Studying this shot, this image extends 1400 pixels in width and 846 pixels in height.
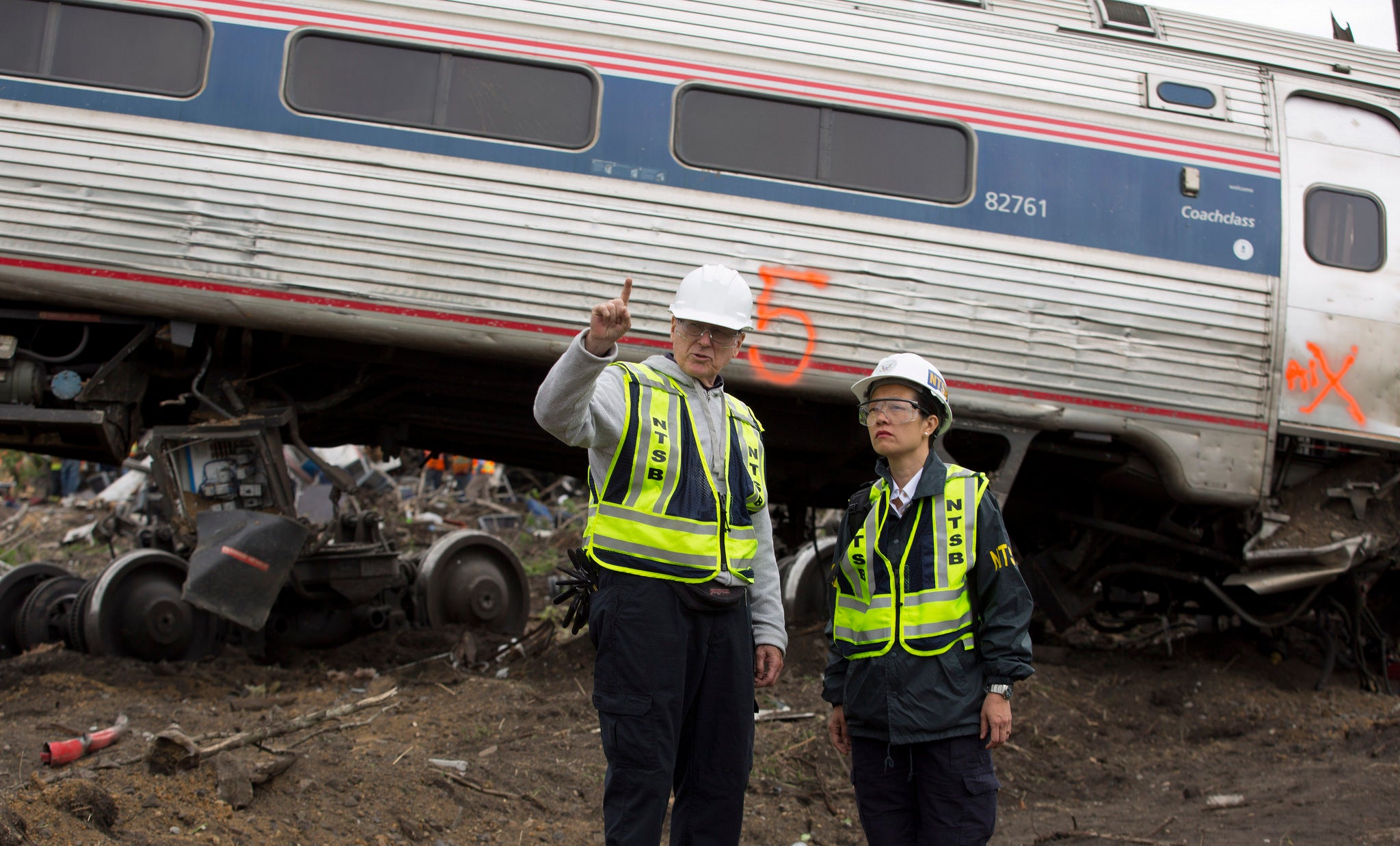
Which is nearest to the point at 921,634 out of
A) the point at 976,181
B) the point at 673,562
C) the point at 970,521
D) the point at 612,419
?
the point at 970,521

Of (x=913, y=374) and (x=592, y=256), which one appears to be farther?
(x=592, y=256)

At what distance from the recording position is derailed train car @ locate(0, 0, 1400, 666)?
17.7 feet

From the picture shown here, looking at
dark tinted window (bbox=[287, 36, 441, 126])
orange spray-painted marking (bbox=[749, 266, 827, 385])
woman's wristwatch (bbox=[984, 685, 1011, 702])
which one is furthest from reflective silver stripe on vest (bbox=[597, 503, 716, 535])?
dark tinted window (bbox=[287, 36, 441, 126])

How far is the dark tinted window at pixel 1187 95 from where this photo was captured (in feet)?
20.8

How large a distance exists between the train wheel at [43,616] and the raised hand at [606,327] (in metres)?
5.33

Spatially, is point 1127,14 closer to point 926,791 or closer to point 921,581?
point 921,581

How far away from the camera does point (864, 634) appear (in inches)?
118

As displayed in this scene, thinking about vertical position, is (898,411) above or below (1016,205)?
below

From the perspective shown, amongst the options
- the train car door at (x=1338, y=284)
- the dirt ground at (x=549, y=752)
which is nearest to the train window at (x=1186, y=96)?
the train car door at (x=1338, y=284)

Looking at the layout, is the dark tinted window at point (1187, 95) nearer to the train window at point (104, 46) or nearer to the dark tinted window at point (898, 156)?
the dark tinted window at point (898, 156)

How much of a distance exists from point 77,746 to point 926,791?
331cm

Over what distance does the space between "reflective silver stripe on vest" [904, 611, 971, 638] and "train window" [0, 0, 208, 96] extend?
476 cm

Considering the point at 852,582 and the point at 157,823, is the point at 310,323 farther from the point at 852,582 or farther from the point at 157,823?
the point at 852,582

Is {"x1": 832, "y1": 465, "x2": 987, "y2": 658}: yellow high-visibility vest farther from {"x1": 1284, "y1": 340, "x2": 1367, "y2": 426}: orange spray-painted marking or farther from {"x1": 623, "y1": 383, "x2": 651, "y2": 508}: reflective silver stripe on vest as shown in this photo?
{"x1": 1284, "y1": 340, "x2": 1367, "y2": 426}: orange spray-painted marking
